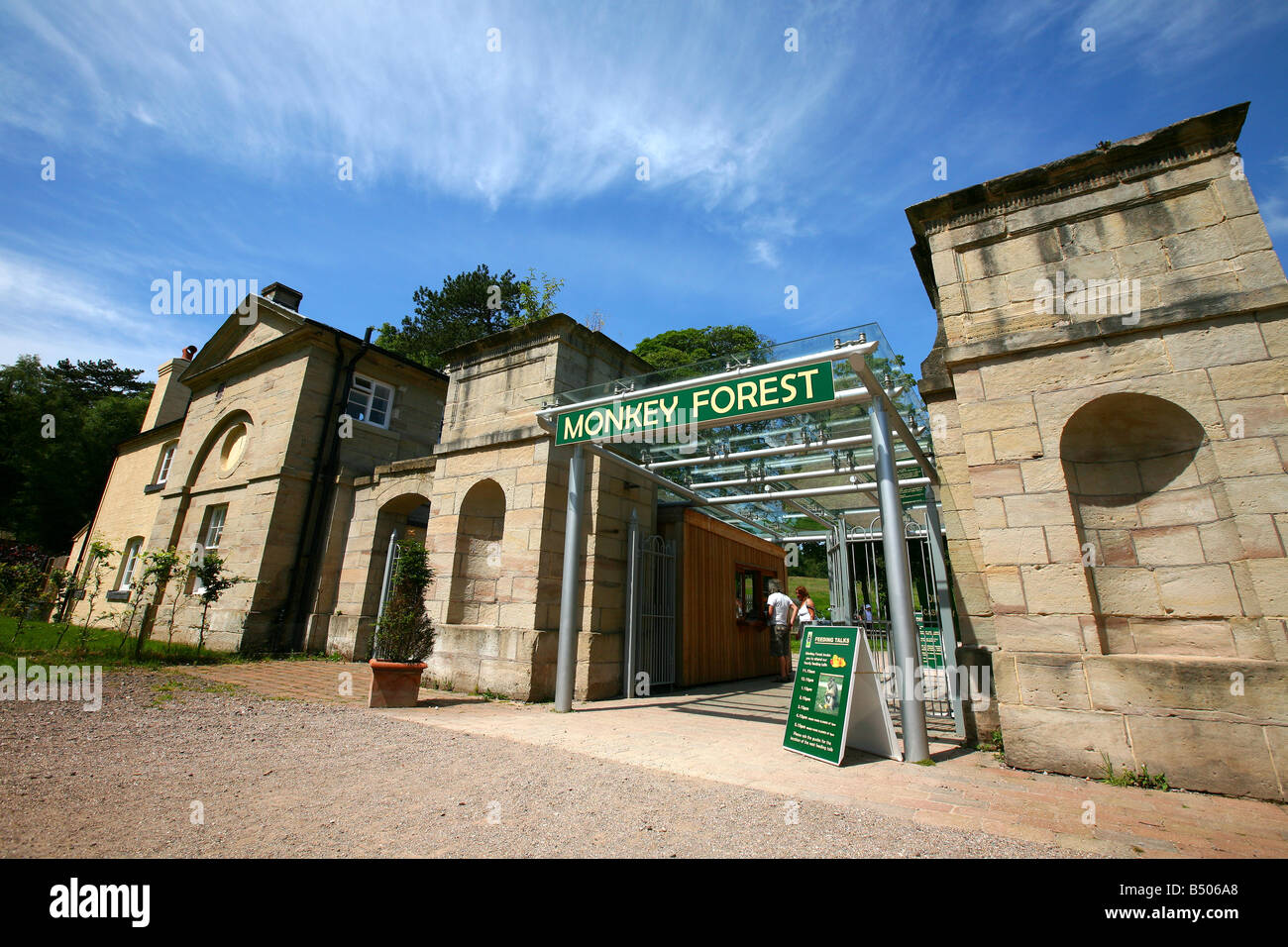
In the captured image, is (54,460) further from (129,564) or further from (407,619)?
(407,619)

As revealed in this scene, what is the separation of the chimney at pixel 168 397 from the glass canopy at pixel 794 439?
22053mm

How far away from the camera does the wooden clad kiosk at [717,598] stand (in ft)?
33.5

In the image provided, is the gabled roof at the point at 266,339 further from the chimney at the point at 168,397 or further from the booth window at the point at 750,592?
the booth window at the point at 750,592

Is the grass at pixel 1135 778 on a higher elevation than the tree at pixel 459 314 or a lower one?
lower

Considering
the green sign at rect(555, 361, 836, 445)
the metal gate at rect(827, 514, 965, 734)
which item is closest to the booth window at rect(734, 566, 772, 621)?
the metal gate at rect(827, 514, 965, 734)

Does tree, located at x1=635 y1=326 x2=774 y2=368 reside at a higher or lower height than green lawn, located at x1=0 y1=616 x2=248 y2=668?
higher

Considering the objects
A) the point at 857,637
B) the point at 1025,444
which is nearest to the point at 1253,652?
the point at 1025,444

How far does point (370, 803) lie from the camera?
3.55 m

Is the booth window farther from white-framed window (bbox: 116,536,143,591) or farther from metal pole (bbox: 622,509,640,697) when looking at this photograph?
white-framed window (bbox: 116,536,143,591)

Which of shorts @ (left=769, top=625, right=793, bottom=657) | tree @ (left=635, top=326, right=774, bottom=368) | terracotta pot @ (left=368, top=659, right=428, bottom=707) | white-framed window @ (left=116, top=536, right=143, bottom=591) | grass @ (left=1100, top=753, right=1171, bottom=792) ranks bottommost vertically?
grass @ (left=1100, top=753, right=1171, bottom=792)

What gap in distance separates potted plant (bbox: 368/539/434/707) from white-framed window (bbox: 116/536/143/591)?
49.3 ft

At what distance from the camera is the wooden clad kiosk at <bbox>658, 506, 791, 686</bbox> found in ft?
33.5

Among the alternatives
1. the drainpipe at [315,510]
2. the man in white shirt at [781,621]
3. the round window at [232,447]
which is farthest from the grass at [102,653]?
the man in white shirt at [781,621]

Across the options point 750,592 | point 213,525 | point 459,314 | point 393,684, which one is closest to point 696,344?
point 459,314
